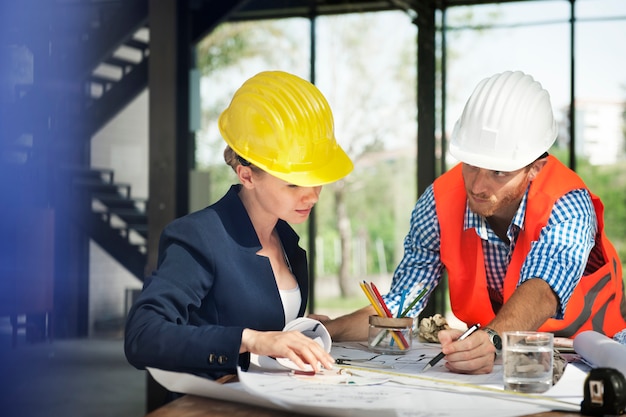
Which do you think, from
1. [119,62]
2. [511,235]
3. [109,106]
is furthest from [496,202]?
[119,62]

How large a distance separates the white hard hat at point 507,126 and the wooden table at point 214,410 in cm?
96

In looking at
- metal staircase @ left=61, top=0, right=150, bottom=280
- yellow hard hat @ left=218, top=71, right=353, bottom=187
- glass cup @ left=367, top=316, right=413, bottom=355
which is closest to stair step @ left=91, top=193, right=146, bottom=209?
metal staircase @ left=61, top=0, right=150, bottom=280

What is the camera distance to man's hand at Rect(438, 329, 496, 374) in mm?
1680

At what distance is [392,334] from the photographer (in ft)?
6.36

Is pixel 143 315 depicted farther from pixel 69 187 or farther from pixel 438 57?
pixel 438 57

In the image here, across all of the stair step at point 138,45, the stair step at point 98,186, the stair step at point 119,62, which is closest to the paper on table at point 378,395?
the stair step at point 98,186

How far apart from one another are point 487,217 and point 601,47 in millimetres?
6004

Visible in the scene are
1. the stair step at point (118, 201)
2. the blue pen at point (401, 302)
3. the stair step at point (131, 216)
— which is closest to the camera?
the blue pen at point (401, 302)

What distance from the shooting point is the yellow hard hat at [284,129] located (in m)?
1.87

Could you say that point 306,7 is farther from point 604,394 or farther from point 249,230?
point 604,394

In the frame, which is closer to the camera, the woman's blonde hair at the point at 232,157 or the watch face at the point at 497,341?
the watch face at the point at 497,341

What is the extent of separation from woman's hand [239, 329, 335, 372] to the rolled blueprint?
19.9 inches

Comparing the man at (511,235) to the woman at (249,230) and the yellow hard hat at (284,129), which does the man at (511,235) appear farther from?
the yellow hard hat at (284,129)

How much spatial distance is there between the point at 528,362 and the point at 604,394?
0.21 meters
